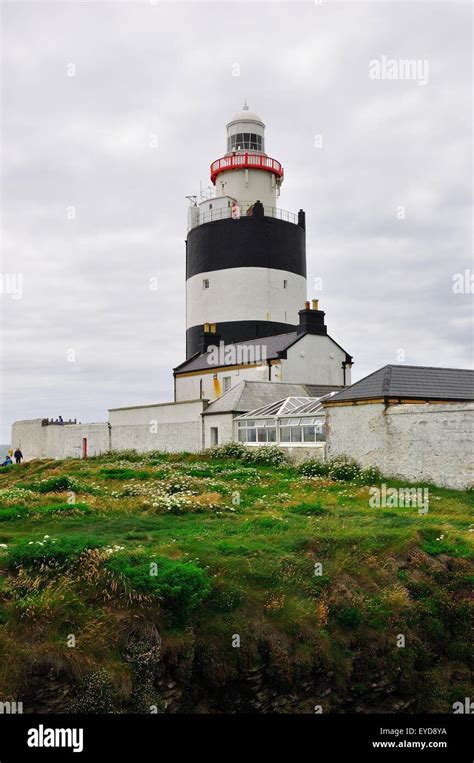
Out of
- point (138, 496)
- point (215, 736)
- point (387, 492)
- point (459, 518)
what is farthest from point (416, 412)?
point (215, 736)

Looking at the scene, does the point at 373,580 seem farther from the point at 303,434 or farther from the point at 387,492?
the point at 303,434

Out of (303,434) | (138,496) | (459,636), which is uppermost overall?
(303,434)

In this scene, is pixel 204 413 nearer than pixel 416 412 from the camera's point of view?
No

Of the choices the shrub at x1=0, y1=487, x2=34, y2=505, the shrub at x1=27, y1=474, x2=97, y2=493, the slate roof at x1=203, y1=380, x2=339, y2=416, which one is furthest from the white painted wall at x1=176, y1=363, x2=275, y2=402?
the shrub at x1=0, y1=487, x2=34, y2=505

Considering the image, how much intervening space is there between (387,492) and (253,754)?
45.4ft

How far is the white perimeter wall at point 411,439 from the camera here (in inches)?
869

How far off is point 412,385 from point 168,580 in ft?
52.9

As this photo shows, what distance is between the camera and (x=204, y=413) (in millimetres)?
34594

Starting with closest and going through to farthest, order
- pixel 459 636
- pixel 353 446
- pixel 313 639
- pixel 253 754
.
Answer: pixel 253 754
pixel 313 639
pixel 459 636
pixel 353 446

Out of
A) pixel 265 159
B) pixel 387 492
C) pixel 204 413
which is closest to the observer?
pixel 387 492

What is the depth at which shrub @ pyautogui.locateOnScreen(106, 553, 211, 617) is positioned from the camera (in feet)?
38.5

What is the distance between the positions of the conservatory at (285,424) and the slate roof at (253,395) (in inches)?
26.5

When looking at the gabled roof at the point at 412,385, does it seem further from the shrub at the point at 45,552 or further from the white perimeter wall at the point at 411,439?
the shrub at the point at 45,552

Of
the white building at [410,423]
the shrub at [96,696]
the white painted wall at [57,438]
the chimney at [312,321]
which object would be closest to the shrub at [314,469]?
the white building at [410,423]
